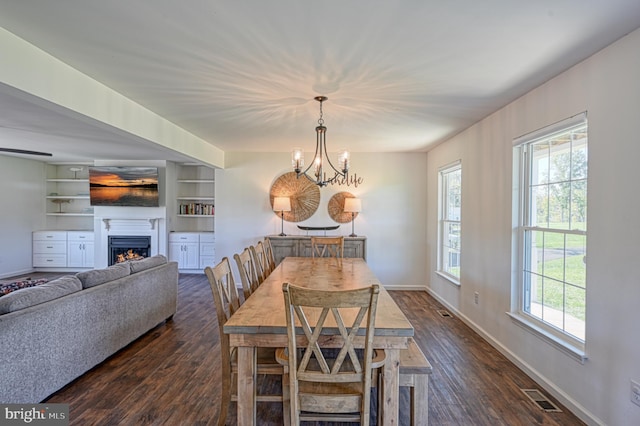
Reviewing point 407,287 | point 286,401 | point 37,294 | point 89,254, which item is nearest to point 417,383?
point 286,401

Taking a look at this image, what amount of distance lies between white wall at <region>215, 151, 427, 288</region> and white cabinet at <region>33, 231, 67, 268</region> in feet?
13.7

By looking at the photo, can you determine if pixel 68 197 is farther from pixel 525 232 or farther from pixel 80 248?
pixel 525 232

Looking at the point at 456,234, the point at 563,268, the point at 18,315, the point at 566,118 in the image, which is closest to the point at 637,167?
the point at 566,118

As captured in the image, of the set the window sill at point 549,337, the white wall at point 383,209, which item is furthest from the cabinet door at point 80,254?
the window sill at point 549,337

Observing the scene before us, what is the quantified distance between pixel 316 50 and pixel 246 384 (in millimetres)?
2056

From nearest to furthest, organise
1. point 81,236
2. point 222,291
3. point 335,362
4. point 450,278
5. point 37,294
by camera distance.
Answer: point 335,362
point 222,291
point 37,294
point 450,278
point 81,236

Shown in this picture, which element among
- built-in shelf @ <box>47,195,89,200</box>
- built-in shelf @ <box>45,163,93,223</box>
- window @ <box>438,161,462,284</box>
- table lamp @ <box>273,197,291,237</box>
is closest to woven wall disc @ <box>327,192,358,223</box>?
table lamp @ <box>273,197,291,237</box>

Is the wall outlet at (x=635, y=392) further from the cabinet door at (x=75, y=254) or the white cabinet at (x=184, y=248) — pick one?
the cabinet door at (x=75, y=254)

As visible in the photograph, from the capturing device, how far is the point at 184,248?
6676mm

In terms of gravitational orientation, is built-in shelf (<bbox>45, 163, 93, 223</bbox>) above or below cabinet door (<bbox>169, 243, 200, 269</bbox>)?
above

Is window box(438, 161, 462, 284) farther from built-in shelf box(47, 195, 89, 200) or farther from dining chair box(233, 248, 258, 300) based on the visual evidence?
built-in shelf box(47, 195, 89, 200)

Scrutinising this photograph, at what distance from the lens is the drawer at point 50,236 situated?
6.76m

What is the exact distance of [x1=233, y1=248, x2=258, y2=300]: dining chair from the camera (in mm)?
2644

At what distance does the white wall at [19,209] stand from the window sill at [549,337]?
835 centimetres
